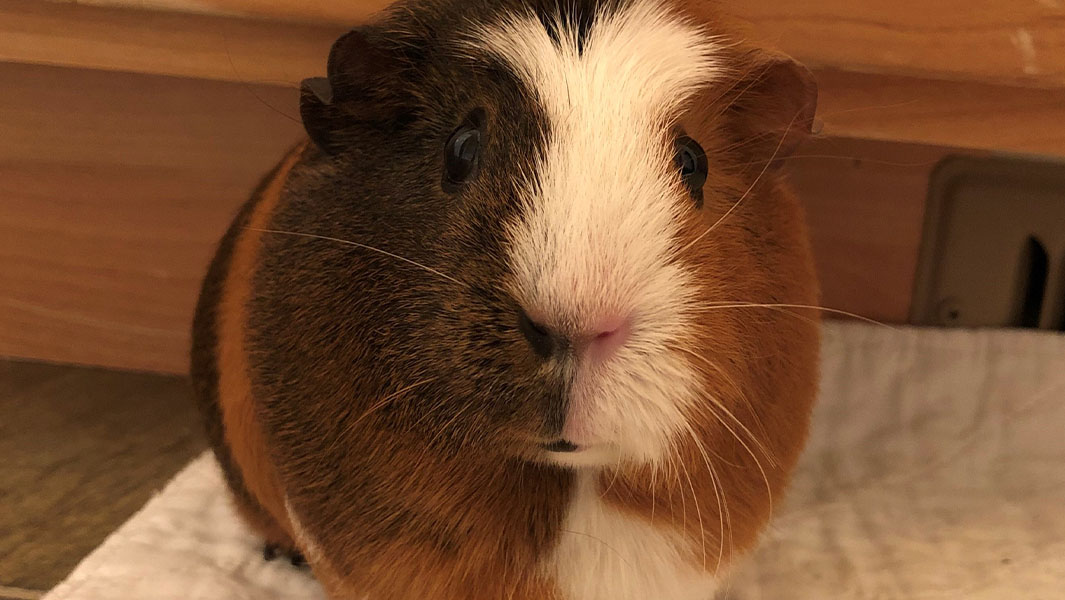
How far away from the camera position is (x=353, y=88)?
656 mm

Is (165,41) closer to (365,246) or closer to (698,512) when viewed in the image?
(365,246)

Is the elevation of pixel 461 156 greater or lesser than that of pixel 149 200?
greater

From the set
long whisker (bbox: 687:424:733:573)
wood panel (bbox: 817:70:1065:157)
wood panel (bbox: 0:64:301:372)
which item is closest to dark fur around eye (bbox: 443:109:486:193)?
long whisker (bbox: 687:424:733:573)

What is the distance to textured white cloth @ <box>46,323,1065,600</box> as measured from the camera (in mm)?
929

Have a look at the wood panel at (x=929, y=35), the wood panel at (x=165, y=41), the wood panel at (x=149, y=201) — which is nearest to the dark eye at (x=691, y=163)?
the wood panel at (x=929, y=35)

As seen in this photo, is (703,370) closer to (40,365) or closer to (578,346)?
(578,346)

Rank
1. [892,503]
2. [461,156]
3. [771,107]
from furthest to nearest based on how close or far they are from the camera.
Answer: [892,503], [771,107], [461,156]

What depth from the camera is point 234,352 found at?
78cm

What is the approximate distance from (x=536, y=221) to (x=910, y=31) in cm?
53

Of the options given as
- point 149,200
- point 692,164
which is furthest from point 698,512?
point 149,200

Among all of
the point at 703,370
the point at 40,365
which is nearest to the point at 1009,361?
the point at 703,370

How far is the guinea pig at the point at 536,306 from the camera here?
0.52m

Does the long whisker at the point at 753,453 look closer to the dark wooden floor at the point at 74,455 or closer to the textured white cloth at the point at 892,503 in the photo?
the textured white cloth at the point at 892,503

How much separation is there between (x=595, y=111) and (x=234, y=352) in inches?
16.8
